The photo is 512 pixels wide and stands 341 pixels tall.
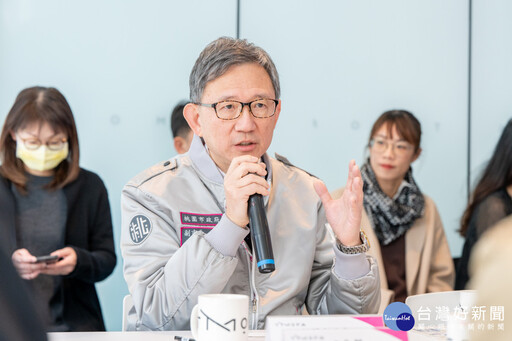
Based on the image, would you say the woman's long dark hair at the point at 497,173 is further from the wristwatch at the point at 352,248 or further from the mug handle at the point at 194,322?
the mug handle at the point at 194,322

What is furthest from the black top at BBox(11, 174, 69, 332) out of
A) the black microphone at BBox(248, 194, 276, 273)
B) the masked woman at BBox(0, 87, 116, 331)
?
the black microphone at BBox(248, 194, 276, 273)

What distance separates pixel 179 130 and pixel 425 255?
1489 mm

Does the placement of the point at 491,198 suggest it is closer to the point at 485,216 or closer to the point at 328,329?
the point at 485,216

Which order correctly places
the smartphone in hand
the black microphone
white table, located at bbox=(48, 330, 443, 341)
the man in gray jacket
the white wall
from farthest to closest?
the white wall, the smartphone in hand, the man in gray jacket, white table, located at bbox=(48, 330, 443, 341), the black microphone

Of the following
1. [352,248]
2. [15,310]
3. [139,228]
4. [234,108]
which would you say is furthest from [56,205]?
[15,310]

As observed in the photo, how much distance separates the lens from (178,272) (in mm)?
1530

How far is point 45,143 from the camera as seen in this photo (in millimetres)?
2699

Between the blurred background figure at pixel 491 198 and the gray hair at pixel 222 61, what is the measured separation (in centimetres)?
154

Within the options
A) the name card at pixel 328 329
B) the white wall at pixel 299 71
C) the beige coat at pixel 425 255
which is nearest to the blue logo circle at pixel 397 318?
the name card at pixel 328 329

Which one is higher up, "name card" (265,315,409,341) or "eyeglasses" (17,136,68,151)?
"eyeglasses" (17,136,68,151)

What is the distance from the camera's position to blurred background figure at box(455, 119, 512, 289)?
284 cm

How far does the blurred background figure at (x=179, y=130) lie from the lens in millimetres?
3324

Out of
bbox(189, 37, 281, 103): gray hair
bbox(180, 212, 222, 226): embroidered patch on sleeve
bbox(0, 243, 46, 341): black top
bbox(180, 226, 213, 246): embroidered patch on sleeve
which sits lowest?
bbox(180, 226, 213, 246): embroidered patch on sleeve

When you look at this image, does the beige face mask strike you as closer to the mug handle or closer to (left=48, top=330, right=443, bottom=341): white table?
(left=48, top=330, right=443, bottom=341): white table
